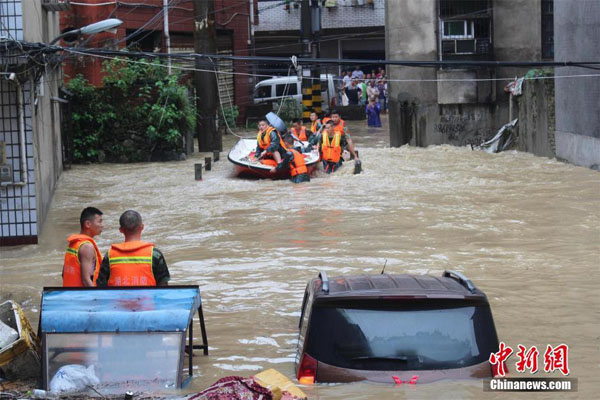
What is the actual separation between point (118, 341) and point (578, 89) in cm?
1791

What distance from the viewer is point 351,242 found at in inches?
567

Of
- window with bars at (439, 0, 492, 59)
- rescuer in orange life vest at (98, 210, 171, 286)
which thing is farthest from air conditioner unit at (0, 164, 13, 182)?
window with bars at (439, 0, 492, 59)

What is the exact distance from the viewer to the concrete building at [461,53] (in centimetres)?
2961

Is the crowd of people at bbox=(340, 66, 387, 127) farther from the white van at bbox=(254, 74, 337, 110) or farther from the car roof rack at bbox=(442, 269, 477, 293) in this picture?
the car roof rack at bbox=(442, 269, 477, 293)

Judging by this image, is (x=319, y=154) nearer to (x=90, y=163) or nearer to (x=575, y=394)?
(x=90, y=163)

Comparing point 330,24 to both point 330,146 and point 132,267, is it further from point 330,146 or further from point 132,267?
point 132,267

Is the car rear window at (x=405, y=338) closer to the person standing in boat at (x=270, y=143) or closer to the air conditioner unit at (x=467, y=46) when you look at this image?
the person standing in boat at (x=270, y=143)

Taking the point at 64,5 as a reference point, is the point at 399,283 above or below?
below

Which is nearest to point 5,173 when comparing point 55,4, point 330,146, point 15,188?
point 15,188

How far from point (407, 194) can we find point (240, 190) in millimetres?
3752

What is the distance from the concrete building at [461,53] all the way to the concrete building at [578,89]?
5.31m

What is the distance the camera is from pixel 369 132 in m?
38.1

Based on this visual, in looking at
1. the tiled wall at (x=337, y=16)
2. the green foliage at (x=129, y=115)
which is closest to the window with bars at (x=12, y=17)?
the green foliage at (x=129, y=115)

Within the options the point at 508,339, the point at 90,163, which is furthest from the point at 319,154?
the point at 508,339
